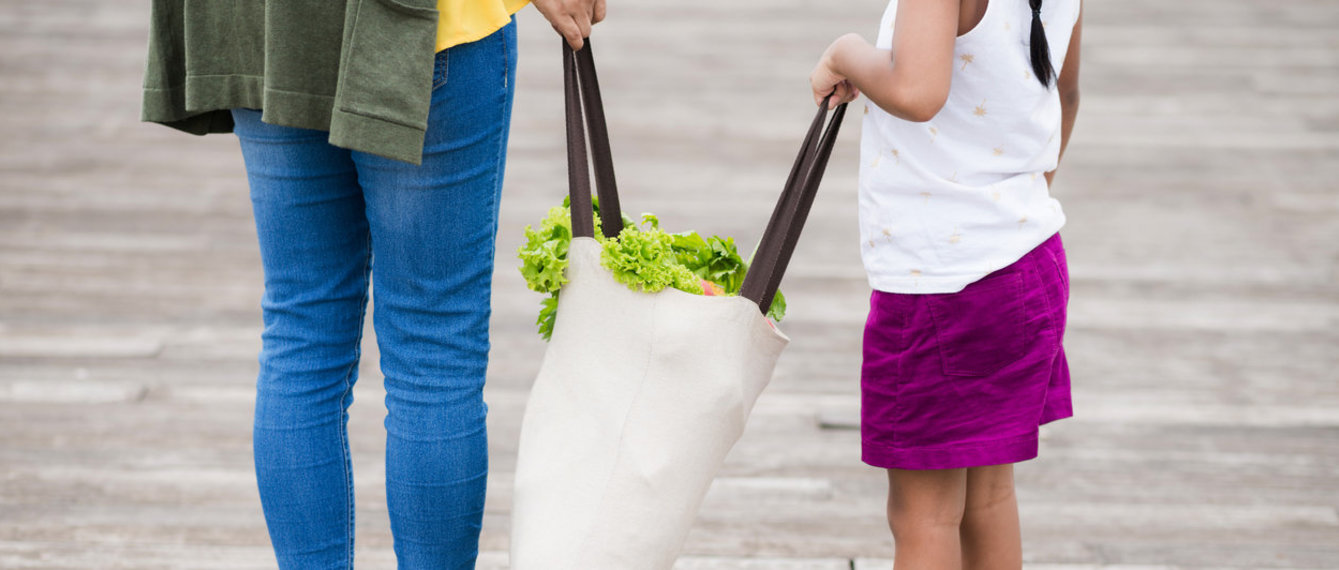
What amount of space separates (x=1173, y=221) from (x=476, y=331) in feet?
8.40

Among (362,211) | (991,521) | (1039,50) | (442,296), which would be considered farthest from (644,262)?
(991,521)

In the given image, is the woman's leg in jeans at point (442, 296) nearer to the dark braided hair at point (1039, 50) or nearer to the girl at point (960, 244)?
the girl at point (960, 244)

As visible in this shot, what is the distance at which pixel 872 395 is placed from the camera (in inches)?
55.9

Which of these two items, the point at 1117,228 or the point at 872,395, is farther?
the point at 1117,228

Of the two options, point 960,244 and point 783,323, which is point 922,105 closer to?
point 960,244

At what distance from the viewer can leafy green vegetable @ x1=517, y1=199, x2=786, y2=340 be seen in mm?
1229


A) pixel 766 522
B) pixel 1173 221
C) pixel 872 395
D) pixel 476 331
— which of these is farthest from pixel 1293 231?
pixel 476 331

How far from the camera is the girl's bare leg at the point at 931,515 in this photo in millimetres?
1434

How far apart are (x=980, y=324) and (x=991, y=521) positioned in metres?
0.30

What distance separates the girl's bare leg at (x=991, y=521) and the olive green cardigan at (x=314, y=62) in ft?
2.50

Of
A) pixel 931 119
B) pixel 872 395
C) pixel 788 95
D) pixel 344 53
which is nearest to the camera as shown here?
pixel 344 53

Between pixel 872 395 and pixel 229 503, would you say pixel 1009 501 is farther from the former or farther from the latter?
pixel 229 503

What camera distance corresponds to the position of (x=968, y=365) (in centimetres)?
136

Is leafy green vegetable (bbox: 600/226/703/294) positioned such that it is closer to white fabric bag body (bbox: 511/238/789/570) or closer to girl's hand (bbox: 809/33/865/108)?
white fabric bag body (bbox: 511/238/789/570)
